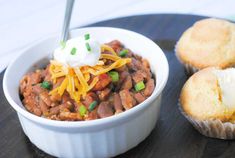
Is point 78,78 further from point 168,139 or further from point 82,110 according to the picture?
point 168,139

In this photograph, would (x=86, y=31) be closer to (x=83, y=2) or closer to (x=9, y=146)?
(x=9, y=146)

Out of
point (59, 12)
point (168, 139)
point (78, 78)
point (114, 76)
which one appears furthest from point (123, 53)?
point (59, 12)

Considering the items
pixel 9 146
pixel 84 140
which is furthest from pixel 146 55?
pixel 9 146

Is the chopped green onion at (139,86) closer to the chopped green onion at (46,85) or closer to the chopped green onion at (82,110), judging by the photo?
the chopped green onion at (82,110)

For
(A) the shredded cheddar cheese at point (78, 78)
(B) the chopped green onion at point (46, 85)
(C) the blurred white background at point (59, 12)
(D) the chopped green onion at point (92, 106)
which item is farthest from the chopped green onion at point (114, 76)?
(C) the blurred white background at point (59, 12)

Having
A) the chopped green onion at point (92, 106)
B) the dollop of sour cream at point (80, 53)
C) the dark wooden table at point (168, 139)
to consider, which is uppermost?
the dollop of sour cream at point (80, 53)
